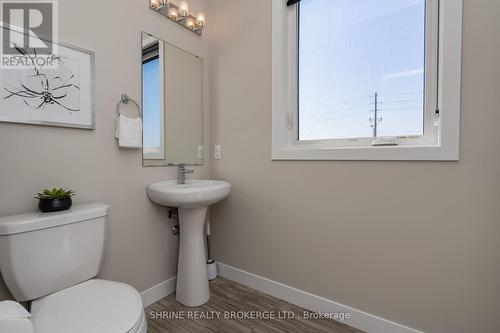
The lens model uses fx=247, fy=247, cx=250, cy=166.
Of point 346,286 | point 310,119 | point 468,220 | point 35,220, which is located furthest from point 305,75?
point 35,220

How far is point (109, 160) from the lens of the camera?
4.68ft

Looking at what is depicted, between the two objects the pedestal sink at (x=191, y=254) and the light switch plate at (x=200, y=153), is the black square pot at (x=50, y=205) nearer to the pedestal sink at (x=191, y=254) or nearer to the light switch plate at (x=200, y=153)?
the pedestal sink at (x=191, y=254)

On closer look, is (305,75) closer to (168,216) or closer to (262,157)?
(262,157)

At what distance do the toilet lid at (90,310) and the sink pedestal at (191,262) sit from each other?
578mm

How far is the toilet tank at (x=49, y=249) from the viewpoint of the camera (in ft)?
3.16

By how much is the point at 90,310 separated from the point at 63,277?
0.88 feet

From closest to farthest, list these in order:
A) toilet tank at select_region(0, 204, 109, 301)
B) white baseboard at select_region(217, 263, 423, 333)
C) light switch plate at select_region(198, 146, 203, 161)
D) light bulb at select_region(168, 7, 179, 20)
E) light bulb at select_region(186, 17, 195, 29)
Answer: toilet tank at select_region(0, 204, 109, 301) → white baseboard at select_region(217, 263, 423, 333) → light bulb at select_region(168, 7, 179, 20) → light bulb at select_region(186, 17, 195, 29) → light switch plate at select_region(198, 146, 203, 161)

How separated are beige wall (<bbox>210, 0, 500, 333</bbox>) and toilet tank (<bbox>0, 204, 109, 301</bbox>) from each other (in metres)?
1.00

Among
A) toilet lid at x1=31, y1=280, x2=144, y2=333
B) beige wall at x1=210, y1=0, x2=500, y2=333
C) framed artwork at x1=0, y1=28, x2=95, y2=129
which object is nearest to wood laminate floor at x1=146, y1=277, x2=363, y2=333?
beige wall at x1=210, y1=0, x2=500, y2=333

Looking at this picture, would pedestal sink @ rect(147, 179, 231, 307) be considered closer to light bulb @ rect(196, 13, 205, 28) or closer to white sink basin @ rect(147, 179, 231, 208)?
white sink basin @ rect(147, 179, 231, 208)

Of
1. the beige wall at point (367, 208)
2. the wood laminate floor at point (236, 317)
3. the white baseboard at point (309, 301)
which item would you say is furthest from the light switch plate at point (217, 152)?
the wood laminate floor at point (236, 317)

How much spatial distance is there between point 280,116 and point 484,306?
142 cm

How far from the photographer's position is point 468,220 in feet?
3.76

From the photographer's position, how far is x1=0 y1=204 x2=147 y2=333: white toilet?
0.87 m
